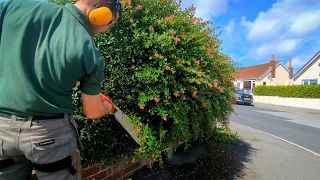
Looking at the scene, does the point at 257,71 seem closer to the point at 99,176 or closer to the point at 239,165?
the point at 239,165

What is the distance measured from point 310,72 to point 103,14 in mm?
32711

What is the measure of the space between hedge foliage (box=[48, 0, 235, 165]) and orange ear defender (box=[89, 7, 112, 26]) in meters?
0.97

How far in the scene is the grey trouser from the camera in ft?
4.48

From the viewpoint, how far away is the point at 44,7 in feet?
4.57

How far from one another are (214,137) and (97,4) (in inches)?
185

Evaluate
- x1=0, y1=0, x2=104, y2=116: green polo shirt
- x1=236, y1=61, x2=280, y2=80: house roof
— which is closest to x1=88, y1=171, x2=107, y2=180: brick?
x1=0, y1=0, x2=104, y2=116: green polo shirt

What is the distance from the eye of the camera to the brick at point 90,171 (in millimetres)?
2444

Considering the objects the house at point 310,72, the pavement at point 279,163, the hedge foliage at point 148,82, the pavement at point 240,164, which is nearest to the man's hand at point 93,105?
the hedge foliage at point 148,82

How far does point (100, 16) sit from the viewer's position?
1486 millimetres

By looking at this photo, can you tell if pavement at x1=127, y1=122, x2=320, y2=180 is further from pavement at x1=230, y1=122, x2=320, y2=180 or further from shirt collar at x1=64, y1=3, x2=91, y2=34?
shirt collar at x1=64, y1=3, x2=91, y2=34

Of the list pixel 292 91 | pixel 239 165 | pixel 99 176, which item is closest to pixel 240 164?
pixel 239 165

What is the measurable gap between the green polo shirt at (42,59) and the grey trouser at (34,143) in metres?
0.07

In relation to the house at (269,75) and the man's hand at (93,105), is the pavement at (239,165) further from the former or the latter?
the house at (269,75)

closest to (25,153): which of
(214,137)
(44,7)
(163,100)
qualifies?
(44,7)
